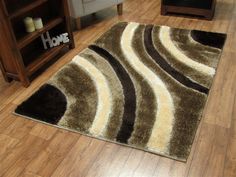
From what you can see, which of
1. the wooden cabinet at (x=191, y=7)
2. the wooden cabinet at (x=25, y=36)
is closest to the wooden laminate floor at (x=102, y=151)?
the wooden cabinet at (x=25, y=36)

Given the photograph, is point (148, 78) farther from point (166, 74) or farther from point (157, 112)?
point (157, 112)

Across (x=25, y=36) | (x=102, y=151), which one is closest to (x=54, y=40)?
(x=25, y=36)

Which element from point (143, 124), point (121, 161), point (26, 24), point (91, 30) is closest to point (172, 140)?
point (143, 124)

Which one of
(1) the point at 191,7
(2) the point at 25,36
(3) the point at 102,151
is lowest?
(3) the point at 102,151

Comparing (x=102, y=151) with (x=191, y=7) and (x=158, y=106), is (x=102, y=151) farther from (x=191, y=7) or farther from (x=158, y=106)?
(x=191, y=7)

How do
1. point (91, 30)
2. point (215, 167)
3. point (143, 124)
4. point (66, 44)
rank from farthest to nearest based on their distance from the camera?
1. point (91, 30)
2. point (66, 44)
3. point (143, 124)
4. point (215, 167)

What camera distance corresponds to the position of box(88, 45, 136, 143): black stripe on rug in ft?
5.33

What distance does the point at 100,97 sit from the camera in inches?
75.2

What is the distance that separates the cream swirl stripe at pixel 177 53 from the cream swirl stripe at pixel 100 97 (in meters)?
0.71

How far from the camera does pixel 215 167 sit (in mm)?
1410

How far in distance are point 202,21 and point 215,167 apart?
1.99 m

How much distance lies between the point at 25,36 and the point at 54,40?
367mm

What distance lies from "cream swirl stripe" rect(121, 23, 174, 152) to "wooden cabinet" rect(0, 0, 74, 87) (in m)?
0.63

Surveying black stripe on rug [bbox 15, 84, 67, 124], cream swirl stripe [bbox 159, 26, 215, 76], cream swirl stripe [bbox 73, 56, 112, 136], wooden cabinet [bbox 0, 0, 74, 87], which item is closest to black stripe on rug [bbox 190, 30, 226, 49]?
cream swirl stripe [bbox 159, 26, 215, 76]
